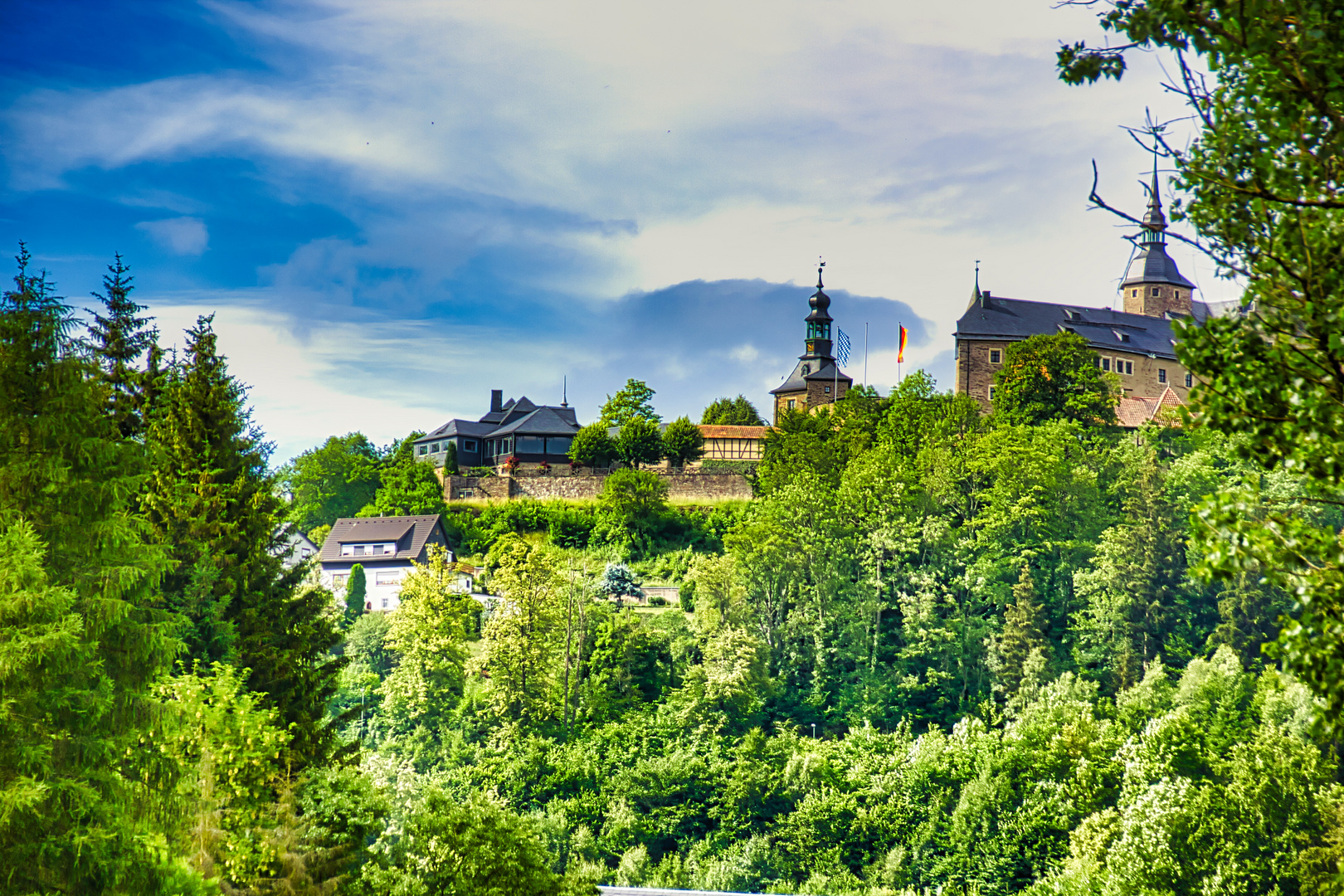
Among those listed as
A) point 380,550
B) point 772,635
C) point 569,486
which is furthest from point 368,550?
point 772,635

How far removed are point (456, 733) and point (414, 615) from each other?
419 cm

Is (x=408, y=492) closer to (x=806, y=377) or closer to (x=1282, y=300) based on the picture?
(x=806, y=377)

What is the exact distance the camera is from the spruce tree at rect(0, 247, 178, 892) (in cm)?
1097

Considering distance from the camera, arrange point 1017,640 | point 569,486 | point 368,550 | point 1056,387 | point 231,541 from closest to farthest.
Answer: point 231,541, point 1017,640, point 1056,387, point 368,550, point 569,486

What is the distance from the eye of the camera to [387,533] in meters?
47.8

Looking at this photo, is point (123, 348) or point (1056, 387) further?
point (1056, 387)

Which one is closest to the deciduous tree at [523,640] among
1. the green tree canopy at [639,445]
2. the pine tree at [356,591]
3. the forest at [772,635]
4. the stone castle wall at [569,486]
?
the forest at [772,635]

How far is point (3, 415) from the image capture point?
42.7 ft

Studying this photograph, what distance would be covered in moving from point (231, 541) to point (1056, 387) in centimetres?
3369

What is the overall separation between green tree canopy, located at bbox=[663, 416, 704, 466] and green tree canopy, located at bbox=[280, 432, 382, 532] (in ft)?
48.3

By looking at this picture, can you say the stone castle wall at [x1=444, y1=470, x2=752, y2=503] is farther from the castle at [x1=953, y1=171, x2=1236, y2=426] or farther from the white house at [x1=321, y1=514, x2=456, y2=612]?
the castle at [x1=953, y1=171, x2=1236, y2=426]

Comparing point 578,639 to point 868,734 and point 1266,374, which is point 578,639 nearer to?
point 868,734

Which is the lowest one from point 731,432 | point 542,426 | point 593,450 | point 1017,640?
point 1017,640

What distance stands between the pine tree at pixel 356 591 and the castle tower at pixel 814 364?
25684 mm
